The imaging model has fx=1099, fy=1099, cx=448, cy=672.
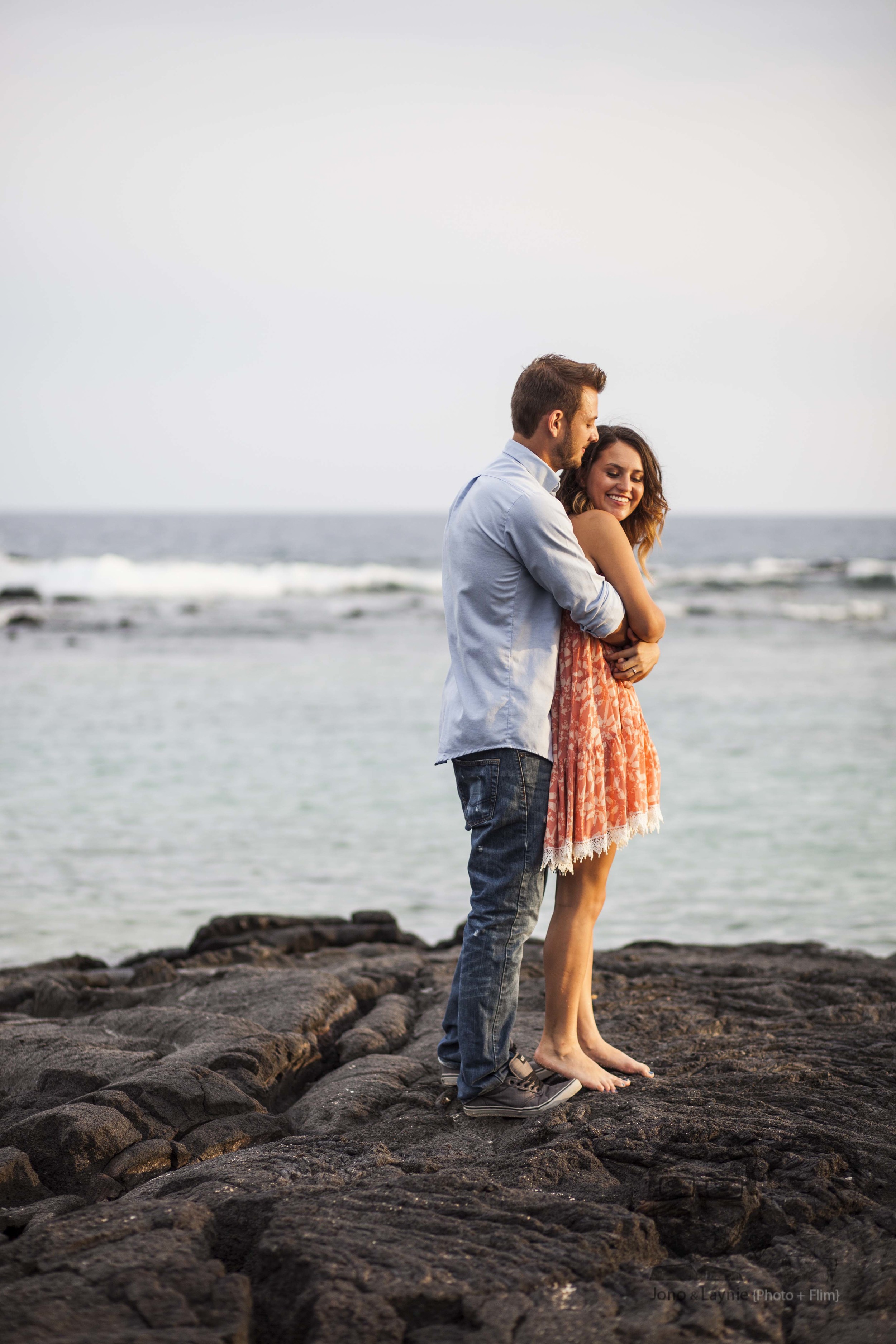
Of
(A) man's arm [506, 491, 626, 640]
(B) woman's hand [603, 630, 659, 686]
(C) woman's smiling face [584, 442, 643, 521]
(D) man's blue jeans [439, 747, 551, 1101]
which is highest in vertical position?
(C) woman's smiling face [584, 442, 643, 521]

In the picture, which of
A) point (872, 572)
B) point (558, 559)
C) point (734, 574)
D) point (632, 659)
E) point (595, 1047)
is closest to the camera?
point (558, 559)

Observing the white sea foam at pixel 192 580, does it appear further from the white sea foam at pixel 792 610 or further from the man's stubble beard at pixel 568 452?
the man's stubble beard at pixel 568 452

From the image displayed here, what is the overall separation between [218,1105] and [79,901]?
3632 mm

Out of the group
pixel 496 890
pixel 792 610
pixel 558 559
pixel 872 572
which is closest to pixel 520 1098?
pixel 496 890

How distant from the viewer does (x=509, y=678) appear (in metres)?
2.83

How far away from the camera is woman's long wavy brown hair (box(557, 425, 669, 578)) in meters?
3.09

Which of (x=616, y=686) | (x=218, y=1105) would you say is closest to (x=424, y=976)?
(x=218, y=1105)

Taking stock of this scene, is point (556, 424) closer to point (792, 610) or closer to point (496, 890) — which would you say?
point (496, 890)

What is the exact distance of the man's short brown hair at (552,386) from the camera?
2846mm

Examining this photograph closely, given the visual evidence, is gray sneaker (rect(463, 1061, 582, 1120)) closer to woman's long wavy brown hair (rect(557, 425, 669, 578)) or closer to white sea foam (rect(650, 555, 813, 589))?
woman's long wavy brown hair (rect(557, 425, 669, 578))

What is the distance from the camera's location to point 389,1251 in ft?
6.48

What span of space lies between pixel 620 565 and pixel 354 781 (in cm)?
654

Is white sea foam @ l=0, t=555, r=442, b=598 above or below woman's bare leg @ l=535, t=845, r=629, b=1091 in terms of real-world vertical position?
above

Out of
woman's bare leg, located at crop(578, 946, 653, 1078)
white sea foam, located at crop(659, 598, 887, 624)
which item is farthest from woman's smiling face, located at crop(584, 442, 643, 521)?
white sea foam, located at crop(659, 598, 887, 624)
